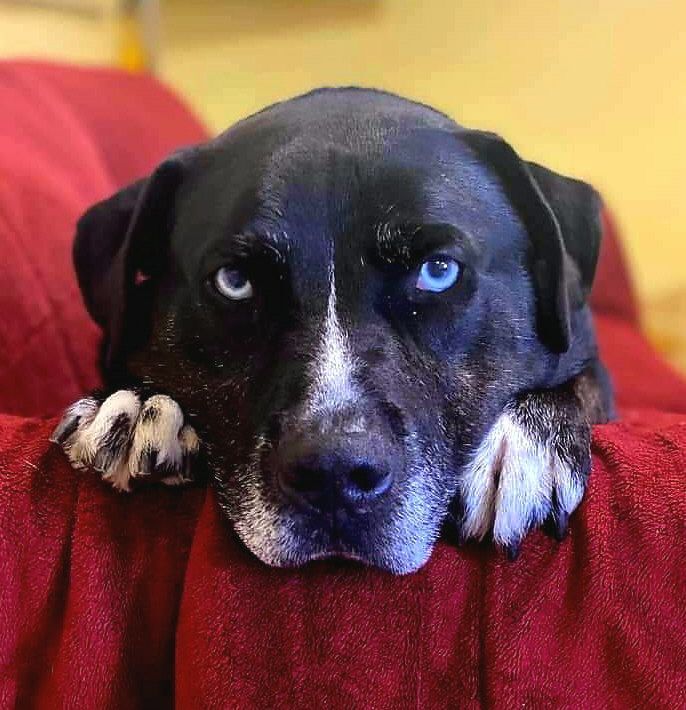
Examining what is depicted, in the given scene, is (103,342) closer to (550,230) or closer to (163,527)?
(163,527)

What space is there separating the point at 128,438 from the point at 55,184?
122 cm

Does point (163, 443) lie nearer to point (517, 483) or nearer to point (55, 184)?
point (517, 483)

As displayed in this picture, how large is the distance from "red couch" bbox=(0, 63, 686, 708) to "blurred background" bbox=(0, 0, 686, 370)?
336 cm

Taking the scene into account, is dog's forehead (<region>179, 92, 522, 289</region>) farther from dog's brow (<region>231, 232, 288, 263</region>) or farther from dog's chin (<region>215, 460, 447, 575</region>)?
dog's chin (<region>215, 460, 447, 575</region>)

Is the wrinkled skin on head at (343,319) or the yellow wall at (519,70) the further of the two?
the yellow wall at (519,70)

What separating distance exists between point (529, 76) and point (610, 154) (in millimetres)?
533

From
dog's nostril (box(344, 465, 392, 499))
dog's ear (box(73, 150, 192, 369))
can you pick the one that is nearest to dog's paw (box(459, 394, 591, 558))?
dog's nostril (box(344, 465, 392, 499))

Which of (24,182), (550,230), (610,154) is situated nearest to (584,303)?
(550,230)

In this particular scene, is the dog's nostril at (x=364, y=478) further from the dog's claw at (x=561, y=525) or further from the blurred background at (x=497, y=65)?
the blurred background at (x=497, y=65)

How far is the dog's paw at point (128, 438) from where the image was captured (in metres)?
1.25

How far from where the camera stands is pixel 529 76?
446 cm

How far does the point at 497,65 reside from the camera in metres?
4.49

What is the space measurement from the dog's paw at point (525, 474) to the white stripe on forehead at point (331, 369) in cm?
21

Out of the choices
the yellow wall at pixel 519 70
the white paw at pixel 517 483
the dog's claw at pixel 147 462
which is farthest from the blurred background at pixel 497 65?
the white paw at pixel 517 483
